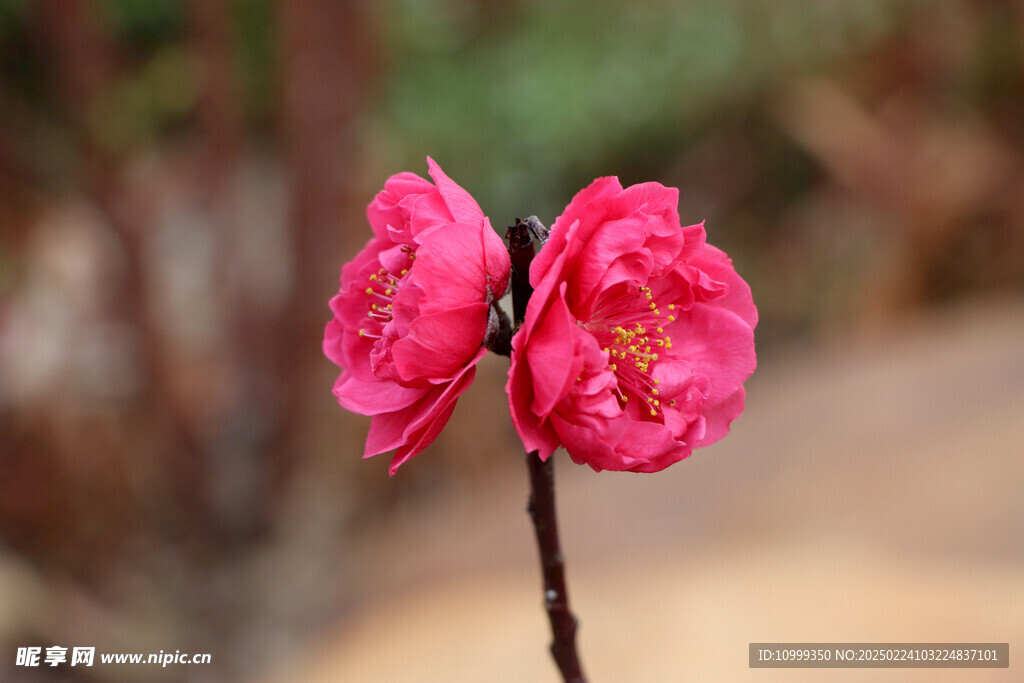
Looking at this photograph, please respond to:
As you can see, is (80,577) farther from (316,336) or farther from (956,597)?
(956,597)

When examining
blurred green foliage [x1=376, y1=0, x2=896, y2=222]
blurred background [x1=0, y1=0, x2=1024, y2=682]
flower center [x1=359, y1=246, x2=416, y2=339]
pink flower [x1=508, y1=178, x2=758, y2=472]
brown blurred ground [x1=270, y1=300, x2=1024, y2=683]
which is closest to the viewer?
pink flower [x1=508, y1=178, x2=758, y2=472]

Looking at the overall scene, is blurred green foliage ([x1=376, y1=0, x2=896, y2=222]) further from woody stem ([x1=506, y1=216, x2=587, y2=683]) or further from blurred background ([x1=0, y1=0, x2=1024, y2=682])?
woody stem ([x1=506, y1=216, x2=587, y2=683])

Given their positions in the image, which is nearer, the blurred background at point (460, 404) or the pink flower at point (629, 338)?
the pink flower at point (629, 338)

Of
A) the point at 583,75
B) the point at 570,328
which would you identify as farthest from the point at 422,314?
the point at 583,75

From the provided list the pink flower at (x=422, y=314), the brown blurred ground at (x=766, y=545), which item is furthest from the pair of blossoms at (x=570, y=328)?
the brown blurred ground at (x=766, y=545)

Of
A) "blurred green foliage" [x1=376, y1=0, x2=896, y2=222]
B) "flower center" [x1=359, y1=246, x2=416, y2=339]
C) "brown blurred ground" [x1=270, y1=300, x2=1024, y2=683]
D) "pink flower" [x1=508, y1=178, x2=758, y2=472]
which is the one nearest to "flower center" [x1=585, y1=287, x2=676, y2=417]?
"pink flower" [x1=508, y1=178, x2=758, y2=472]

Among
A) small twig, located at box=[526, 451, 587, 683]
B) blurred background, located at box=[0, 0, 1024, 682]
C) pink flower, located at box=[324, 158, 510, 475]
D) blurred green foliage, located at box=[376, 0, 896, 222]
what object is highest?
blurred green foliage, located at box=[376, 0, 896, 222]

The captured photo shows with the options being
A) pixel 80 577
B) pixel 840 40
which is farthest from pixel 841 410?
pixel 80 577

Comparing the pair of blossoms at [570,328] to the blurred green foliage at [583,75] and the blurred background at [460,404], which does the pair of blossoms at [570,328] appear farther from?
the blurred green foliage at [583,75]
